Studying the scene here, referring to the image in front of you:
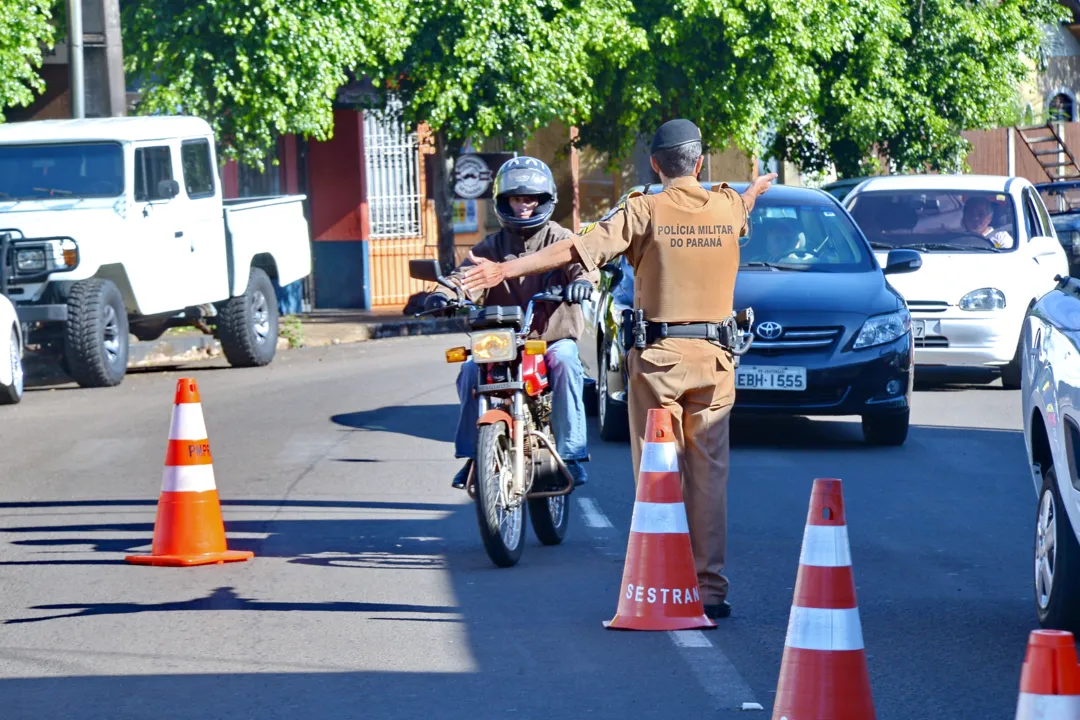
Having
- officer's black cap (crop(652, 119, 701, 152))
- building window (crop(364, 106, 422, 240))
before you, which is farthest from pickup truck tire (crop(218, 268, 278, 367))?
officer's black cap (crop(652, 119, 701, 152))

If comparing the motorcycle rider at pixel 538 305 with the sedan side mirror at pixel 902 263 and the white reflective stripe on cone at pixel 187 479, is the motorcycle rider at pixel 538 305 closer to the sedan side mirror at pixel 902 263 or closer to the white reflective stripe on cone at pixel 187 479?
the white reflective stripe on cone at pixel 187 479

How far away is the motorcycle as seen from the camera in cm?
732

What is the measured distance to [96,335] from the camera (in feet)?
51.3

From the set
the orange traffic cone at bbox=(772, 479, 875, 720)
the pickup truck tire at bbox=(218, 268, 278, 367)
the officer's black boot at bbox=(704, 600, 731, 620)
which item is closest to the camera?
the orange traffic cone at bbox=(772, 479, 875, 720)

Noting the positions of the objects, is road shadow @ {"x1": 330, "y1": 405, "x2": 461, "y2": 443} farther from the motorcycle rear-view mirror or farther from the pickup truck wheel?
the motorcycle rear-view mirror

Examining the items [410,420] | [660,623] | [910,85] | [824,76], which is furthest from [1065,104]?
[660,623]

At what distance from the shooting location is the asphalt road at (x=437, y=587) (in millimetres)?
5586

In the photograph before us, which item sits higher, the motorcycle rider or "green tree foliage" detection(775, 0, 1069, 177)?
"green tree foliage" detection(775, 0, 1069, 177)

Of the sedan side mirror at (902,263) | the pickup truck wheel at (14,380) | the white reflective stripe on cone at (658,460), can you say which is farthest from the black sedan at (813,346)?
Answer: the pickup truck wheel at (14,380)

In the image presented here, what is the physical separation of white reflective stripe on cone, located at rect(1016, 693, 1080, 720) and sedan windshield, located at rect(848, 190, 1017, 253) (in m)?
12.1

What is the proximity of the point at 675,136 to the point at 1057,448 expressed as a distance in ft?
5.78

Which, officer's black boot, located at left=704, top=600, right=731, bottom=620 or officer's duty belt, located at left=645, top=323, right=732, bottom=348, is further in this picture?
officer's duty belt, located at left=645, top=323, right=732, bottom=348

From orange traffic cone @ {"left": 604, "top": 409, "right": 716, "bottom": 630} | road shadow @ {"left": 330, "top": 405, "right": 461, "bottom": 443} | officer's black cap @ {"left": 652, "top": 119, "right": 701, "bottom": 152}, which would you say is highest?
officer's black cap @ {"left": 652, "top": 119, "right": 701, "bottom": 152}

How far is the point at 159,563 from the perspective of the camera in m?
7.91
